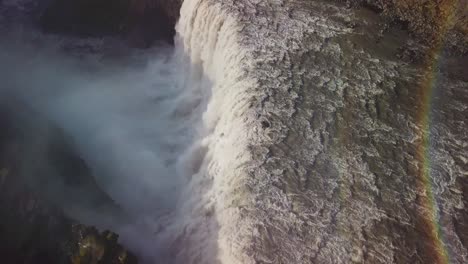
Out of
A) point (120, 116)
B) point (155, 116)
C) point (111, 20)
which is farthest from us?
point (111, 20)

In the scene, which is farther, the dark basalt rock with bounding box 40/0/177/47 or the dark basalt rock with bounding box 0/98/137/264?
the dark basalt rock with bounding box 40/0/177/47

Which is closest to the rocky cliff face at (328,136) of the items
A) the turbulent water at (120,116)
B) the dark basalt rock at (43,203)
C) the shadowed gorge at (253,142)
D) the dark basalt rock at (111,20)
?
the shadowed gorge at (253,142)

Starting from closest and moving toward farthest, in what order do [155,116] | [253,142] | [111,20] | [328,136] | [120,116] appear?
[253,142] < [328,136] < [155,116] < [120,116] < [111,20]

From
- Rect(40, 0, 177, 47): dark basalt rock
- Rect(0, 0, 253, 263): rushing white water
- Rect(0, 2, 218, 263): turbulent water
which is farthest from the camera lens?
Rect(40, 0, 177, 47): dark basalt rock

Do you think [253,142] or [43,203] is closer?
[43,203]

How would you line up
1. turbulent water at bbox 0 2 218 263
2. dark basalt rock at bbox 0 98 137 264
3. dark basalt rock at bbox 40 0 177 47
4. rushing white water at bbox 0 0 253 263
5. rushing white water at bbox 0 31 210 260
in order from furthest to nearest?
dark basalt rock at bbox 40 0 177 47, rushing white water at bbox 0 31 210 260, turbulent water at bbox 0 2 218 263, rushing white water at bbox 0 0 253 263, dark basalt rock at bbox 0 98 137 264

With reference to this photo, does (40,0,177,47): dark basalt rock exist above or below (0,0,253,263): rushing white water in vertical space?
above

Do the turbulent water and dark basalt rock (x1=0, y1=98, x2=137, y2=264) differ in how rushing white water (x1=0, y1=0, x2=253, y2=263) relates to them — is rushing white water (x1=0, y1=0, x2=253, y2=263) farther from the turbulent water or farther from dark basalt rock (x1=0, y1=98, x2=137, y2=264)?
dark basalt rock (x1=0, y1=98, x2=137, y2=264)

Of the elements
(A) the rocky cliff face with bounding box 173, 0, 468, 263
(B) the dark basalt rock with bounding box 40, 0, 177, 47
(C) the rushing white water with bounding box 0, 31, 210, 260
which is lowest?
(A) the rocky cliff face with bounding box 173, 0, 468, 263

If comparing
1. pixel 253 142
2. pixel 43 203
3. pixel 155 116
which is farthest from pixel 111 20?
pixel 43 203

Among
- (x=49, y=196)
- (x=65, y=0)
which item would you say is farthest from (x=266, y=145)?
(x=65, y=0)

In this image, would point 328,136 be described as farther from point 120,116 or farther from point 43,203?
point 120,116

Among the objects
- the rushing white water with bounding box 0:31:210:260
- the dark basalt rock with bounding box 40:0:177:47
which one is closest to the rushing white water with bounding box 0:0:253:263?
the rushing white water with bounding box 0:31:210:260
